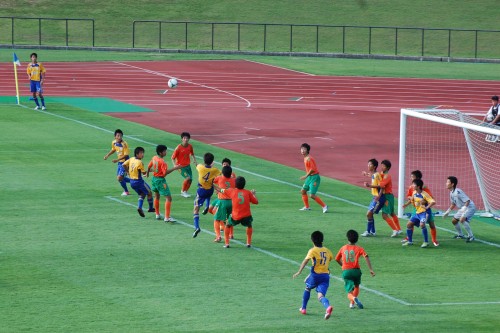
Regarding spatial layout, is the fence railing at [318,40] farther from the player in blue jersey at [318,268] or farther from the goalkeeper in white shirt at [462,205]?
the player in blue jersey at [318,268]

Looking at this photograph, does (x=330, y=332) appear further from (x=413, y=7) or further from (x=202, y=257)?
(x=413, y=7)

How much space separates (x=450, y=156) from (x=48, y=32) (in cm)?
4770

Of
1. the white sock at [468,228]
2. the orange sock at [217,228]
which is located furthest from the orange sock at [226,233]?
the white sock at [468,228]

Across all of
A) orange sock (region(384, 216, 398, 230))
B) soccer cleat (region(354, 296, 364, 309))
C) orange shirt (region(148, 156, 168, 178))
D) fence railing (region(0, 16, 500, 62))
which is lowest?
soccer cleat (region(354, 296, 364, 309))

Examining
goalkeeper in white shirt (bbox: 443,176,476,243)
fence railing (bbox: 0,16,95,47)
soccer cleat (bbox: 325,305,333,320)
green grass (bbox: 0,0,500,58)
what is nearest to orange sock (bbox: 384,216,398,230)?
goalkeeper in white shirt (bbox: 443,176,476,243)

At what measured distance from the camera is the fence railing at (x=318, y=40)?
240ft

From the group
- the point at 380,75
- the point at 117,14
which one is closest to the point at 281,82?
the point at 380,75

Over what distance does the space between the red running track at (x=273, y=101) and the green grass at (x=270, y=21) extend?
1327cm

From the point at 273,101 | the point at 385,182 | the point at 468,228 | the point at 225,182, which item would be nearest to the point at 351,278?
the point at 225,182

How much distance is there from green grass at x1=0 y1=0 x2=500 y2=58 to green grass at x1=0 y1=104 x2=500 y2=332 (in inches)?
1818

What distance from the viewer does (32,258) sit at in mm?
19578

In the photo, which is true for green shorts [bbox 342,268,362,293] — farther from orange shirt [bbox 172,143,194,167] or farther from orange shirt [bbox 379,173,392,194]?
orange shirt [bbox 172,143,194,167]

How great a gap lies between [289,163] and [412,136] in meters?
7.51

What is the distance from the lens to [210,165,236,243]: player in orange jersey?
20922 mm
